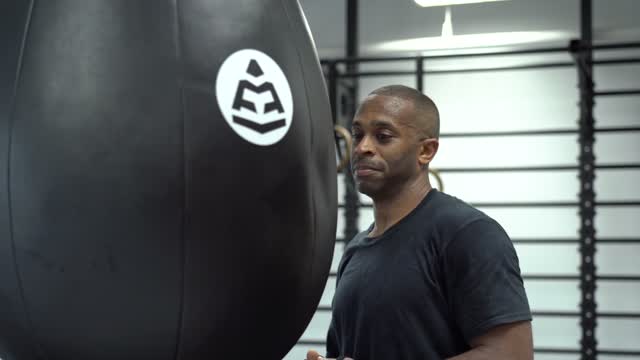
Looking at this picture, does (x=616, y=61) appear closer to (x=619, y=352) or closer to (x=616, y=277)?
(x=616, y=277)

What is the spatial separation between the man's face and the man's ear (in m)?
0.01

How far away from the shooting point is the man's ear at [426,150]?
167 centimetres

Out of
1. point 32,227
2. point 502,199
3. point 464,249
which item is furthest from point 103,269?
point 502,199

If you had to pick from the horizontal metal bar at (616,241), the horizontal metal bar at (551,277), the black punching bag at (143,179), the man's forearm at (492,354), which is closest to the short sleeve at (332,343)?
the man's forearm at (492,354)

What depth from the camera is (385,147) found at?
64.3 inches

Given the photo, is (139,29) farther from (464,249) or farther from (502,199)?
(502,199)

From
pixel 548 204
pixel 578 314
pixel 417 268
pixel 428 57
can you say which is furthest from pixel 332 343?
pixel 428 57

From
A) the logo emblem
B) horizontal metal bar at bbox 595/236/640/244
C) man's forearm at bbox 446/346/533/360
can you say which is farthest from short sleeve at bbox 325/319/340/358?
horizontal metal bar at bbox 595/236/640/244

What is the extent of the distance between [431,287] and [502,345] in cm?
17

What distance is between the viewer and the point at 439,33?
18.4 feet

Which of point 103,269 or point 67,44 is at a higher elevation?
point 67,44

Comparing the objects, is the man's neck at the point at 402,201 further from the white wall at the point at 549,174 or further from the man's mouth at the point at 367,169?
the white wall at the point at 549,174

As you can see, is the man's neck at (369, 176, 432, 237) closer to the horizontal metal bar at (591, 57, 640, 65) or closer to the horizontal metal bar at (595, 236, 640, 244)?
the horizontal metal bar at (595, 236, 640, 244)

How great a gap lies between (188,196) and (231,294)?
5.6 inches
